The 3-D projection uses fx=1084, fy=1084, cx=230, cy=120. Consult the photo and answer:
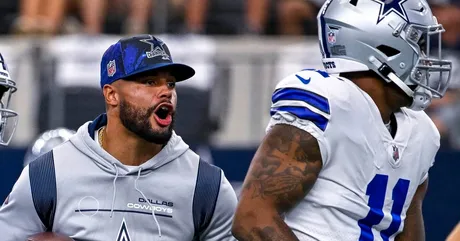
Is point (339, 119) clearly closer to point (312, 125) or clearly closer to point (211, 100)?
point (312, 125)

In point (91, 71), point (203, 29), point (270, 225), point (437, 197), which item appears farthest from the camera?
point (203, 29)

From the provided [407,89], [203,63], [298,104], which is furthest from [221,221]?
[203,63]

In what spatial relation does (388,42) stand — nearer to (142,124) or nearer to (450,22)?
(142,124)

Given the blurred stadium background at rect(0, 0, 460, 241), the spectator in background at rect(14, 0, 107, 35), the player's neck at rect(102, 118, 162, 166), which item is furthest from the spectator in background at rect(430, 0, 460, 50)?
the player's neck at rect(102, 118, 162, 166)

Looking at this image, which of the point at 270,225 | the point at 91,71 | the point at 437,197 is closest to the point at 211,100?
the point at 91,71

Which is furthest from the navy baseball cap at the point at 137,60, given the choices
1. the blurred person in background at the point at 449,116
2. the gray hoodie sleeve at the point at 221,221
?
the blurred person in background at the point at 449,116

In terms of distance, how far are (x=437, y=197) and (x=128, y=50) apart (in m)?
4.41

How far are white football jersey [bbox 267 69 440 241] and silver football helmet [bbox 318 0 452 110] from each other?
0.39ft

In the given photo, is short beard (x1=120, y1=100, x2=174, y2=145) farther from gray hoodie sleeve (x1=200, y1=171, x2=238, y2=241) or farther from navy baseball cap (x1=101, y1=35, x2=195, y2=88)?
gray hoodie sleeve (x1=200, y1=171, x2=238, y2=241)

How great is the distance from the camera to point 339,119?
3.57 metres

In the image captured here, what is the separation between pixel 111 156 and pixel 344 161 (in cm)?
93

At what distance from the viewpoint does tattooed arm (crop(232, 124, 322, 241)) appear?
352 cm

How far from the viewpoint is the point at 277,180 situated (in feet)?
11.6

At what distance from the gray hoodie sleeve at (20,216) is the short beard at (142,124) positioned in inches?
16.2
